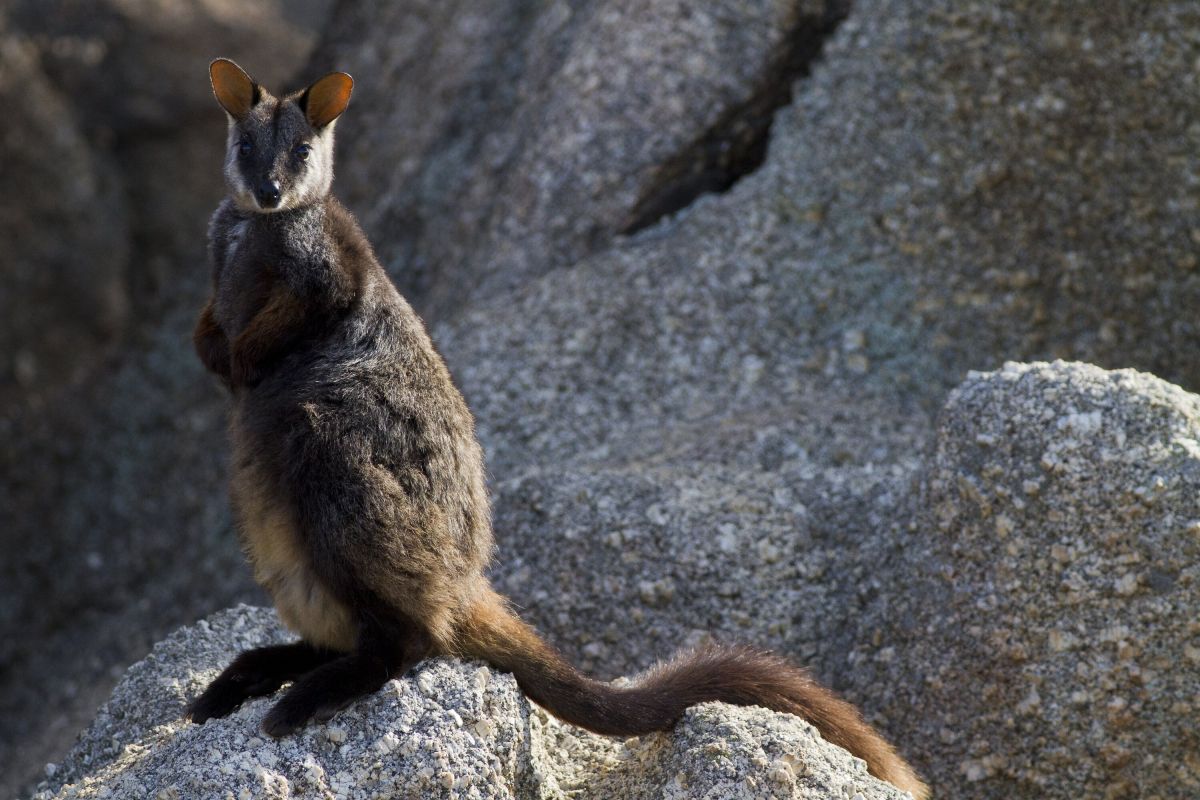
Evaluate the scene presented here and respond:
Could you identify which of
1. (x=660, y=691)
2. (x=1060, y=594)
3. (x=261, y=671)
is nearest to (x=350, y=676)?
(x=261, y=671)

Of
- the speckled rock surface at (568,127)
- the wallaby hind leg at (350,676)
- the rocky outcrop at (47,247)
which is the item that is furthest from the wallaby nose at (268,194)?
the rocky outcrop at (47,247)

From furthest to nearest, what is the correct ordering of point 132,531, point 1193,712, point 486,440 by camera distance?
point 132,531 < point 486,440 < point 1193,712

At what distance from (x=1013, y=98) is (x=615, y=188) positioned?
191 cm

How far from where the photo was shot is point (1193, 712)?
4500mm

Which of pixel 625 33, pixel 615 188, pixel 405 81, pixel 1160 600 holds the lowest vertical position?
pixel 405 81

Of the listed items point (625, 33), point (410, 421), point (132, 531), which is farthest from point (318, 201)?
point (132, 531)

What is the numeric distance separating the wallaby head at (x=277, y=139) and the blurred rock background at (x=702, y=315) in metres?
1.88

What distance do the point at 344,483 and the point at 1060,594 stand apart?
2365mm

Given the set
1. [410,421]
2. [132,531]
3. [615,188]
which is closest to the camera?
[410,421]

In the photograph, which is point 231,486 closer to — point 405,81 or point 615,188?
point 615,188

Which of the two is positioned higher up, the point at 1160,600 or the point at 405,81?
the point at 1160,600

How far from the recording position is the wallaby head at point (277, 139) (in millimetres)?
4152

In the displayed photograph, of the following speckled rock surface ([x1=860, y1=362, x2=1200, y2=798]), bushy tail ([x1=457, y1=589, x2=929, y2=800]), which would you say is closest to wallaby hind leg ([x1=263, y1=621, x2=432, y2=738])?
bushy tail ([x1=457, y1=589, x2=929, y2=800])

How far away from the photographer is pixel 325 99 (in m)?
4.31
